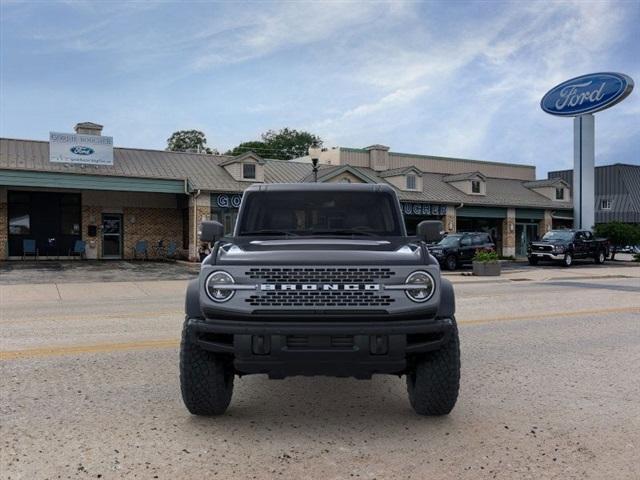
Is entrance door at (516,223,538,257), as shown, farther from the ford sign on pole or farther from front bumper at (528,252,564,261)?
front bumper at (528,252,564,261)

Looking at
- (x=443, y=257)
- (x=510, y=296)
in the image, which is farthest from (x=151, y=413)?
(x=443, y=257)

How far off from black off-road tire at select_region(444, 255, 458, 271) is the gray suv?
22759mm

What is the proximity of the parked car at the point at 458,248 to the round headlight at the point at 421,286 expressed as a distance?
22155 mm

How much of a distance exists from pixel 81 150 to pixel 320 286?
26.6m

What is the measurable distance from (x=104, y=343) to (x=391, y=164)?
35.5 meters

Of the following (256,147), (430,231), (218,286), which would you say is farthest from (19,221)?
(256,147)

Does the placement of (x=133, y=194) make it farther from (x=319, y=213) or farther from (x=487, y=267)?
(x=319, y=213)

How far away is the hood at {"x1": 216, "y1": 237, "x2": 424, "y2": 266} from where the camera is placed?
13.8 feet

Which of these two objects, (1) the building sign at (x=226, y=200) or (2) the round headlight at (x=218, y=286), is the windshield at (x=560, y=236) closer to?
(1) the building sign at (x=226, y=200)

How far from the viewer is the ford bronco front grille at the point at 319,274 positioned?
4.14 m

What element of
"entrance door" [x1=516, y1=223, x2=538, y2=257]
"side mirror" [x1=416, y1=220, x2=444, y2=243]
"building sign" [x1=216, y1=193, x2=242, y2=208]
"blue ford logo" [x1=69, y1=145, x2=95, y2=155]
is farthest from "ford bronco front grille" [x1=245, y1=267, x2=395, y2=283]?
"entrance door" [x1=516, y1=223, x2=538, y2=257]

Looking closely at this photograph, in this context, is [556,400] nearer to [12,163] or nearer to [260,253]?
[260,253]

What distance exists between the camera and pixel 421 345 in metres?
4.14

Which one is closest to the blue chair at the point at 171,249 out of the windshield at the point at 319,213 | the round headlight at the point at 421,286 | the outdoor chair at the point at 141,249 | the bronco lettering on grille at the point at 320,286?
the outdoor chair at the point at 141,249
